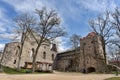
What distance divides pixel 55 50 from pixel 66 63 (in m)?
11.4

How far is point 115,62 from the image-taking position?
192 feet

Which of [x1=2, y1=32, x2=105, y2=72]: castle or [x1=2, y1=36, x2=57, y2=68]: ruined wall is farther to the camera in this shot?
[x1=2, y1=32, x2=105, y2=72]: castle

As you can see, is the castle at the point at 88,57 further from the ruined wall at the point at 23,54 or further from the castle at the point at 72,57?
the ruined wall at the point at 23,54

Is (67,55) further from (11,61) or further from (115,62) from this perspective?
(11,61)

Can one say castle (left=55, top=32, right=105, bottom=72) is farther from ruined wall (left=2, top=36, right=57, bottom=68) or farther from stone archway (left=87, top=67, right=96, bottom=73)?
ruined wall (left=2, top=36, right=57, bottom=68)

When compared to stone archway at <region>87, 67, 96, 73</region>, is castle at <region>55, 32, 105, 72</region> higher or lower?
higher

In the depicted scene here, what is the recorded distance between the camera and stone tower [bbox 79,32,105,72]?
4797cm

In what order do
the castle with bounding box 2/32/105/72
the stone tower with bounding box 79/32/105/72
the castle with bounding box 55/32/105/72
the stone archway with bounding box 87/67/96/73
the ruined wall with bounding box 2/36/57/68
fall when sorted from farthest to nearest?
the stone archway with bounding box 87/67/96/73
the castle with bounding box 55/32/105/72
the stone tower with bounding box 79/32/105/72
the castle with bounding box 2/32/105/72
the ruined wall with bounding box 2/36/57/68

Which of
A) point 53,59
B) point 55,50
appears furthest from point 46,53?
point 55,50

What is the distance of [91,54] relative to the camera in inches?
2023

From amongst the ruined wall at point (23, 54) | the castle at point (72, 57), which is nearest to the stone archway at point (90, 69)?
the castle at point (72, 57)

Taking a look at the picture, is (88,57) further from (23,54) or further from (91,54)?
(23,54)

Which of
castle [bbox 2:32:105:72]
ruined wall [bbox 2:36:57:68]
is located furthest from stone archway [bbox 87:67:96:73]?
ruined wall [bbox 2:36:57:68]

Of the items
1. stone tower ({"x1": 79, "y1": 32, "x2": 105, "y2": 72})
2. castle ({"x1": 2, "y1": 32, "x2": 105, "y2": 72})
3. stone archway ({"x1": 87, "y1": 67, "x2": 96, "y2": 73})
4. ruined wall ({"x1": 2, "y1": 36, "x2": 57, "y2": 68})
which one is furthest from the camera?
stone archway ({"x1": 87, "y1": 67, "x2": 96, "y2": 73})
